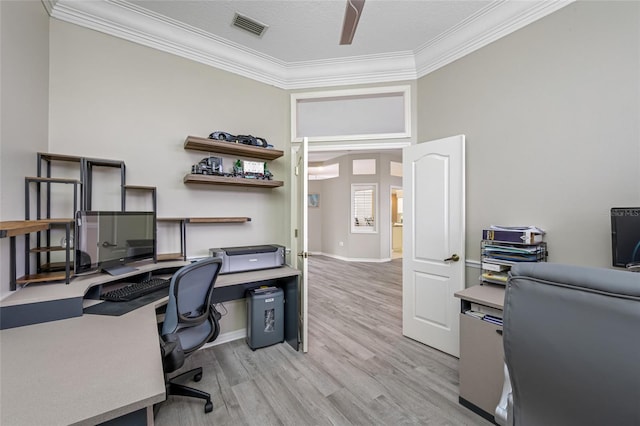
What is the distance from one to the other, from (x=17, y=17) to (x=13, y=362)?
1.98 metres

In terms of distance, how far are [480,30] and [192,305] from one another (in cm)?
329

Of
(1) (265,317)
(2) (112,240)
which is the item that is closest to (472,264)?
(1) (265,317)

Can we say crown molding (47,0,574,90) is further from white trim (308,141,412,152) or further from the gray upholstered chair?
the gray upholstered chair

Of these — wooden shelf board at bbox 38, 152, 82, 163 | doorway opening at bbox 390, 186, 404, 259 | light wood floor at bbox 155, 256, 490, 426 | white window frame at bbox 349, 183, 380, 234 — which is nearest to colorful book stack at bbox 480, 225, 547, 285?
light wood floor at bbox 155, 256, 490, 426

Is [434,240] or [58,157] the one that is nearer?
[58,157]

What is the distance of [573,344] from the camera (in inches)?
25.7

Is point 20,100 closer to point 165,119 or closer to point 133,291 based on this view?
point 165,119

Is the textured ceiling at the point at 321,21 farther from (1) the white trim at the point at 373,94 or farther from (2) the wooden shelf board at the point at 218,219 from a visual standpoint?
(2) the wooden shelf board at the point at 218,219

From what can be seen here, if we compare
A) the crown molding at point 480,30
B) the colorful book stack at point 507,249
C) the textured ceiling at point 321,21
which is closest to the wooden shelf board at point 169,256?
the textured ceiling at point 321,21

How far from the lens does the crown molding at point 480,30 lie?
1.99 meters

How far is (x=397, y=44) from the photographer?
8.78ft

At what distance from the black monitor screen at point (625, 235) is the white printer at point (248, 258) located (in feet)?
8.05

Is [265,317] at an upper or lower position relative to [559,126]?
lower

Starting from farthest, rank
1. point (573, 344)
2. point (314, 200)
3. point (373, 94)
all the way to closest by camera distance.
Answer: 1. point (314, 200)
2. point (373, 94)
3. point (573, 344)
